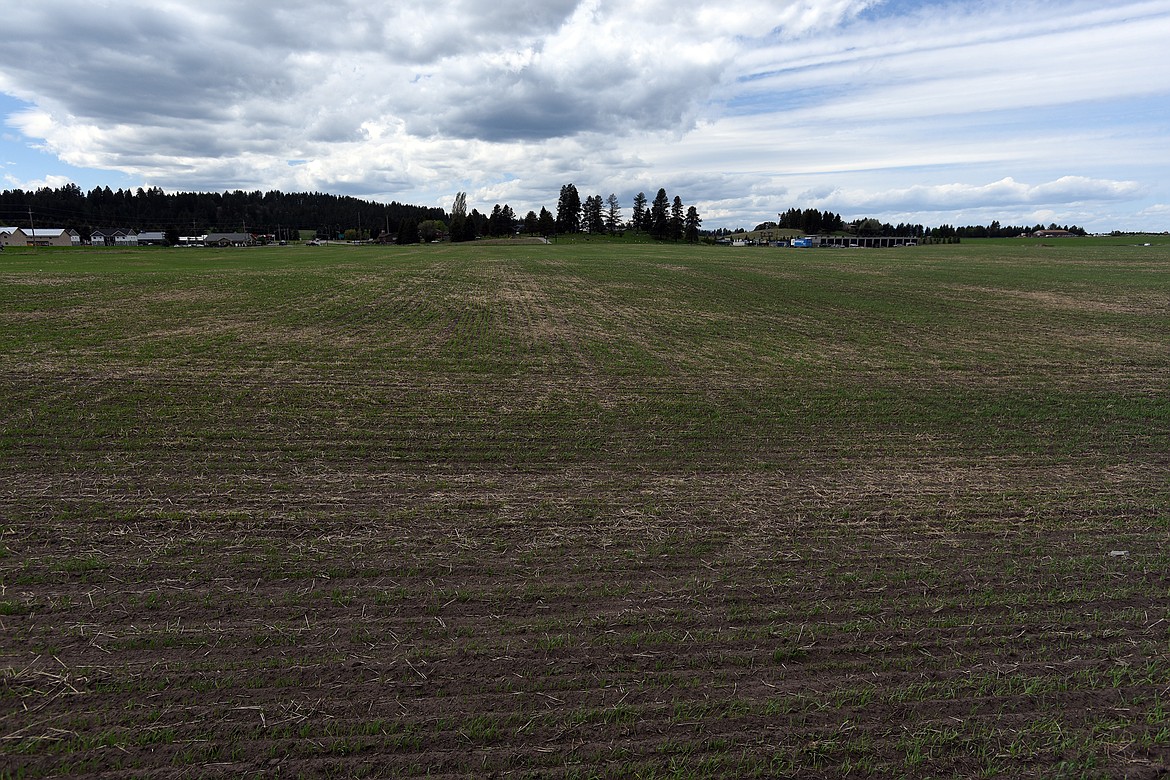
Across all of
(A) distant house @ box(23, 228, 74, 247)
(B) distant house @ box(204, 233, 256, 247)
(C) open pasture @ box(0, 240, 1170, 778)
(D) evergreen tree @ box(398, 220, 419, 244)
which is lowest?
(C) open pasture @ box(0, 240, 1170, 778)

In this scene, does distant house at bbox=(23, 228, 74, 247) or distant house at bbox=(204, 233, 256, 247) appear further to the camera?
distant house at bbox=(204, 233, 256, 247)

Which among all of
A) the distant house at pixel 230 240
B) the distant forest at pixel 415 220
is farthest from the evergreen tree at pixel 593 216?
the distant house at pixel 230 240

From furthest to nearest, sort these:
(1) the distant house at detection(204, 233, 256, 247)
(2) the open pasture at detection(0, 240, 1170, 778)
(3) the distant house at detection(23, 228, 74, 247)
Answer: (1) the distant house at detection(204, 233, 256, 247)
(3) the distant house at detection(23, 228, 74, 247)
(2) the open pasture at detection(0, 240, 1170, 778)

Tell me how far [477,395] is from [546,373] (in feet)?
8.71

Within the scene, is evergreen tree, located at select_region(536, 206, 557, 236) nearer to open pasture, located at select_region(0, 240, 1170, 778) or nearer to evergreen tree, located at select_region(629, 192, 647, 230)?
evergreen tree, located at select_region(629, 192, 647, 230)

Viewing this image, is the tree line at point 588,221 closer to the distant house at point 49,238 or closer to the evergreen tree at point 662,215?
the evergreen tree at point 662,215

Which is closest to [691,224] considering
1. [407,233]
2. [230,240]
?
[407,233]

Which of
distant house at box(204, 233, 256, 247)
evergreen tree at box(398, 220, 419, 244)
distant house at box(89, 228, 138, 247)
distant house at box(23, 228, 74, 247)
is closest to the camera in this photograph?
distant house at box(23, 228, 74, 247)

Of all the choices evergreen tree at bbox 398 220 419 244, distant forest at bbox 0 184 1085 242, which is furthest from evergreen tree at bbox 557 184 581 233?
evergreen tree at bbox 398 220 419 244

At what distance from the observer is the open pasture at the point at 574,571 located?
176 inches

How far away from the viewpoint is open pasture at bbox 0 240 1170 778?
446cm

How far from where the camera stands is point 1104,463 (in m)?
9.92

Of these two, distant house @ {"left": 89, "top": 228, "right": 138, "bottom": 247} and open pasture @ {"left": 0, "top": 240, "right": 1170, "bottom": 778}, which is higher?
distant house @ {"left": 89, "top": 228, "right": 138, "bottom": 247}

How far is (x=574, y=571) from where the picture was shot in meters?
6.56
